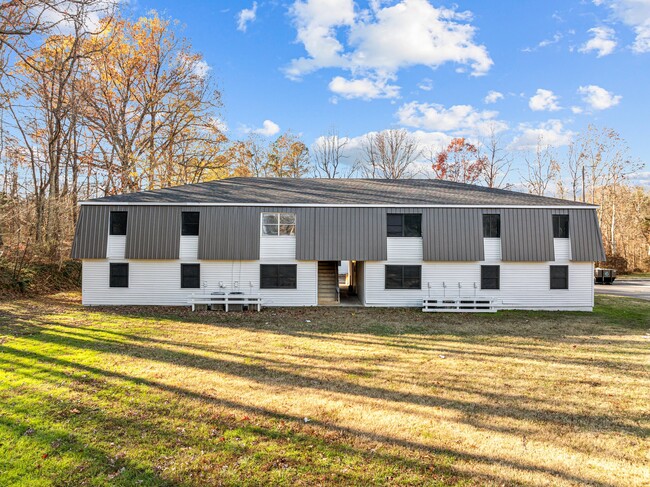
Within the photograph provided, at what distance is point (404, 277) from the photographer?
55.5 ft

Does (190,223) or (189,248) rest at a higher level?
(190,223)

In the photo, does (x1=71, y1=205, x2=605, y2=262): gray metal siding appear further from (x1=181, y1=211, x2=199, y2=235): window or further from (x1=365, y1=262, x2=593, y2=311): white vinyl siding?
(x1=365, y1=262, x2=593, y2=311): white vinyl siding

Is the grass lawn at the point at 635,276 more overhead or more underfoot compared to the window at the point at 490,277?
more underfoot

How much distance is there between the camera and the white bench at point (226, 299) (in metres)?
15.7

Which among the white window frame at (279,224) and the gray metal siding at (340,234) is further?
the white window frame at (279,224)

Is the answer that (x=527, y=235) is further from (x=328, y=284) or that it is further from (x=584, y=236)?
(x=328, y=284)

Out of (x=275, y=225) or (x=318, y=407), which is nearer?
(x=318, y=407)

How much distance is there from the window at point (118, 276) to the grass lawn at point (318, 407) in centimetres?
478

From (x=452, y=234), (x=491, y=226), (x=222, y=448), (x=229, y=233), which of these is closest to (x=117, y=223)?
(x=229, y=233)

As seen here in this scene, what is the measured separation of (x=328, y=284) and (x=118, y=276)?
10319mm

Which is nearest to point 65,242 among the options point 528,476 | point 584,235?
point 528,476

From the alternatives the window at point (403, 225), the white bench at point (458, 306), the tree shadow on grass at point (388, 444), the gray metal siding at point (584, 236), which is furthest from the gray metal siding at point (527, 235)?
the tree shadow on grass at point (388, 444)

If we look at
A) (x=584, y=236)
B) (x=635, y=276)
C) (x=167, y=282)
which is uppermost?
(x=584, y=236)

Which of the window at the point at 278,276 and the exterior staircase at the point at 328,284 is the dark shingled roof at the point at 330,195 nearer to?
the window at the point at 278,276
